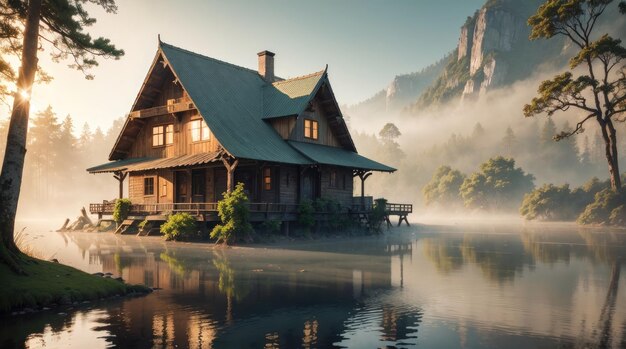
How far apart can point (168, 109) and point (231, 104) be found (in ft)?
14.8

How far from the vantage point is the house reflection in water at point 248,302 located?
930cm

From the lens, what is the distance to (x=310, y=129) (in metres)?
39.3

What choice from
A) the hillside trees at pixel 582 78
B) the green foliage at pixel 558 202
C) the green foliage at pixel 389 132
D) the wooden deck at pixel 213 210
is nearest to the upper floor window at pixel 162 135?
the wooden deck at pixel 213 210

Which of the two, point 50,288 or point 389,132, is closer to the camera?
point 50,288

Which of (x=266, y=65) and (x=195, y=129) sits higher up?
(x=266, y=65)

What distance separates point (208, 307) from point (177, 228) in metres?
19.4

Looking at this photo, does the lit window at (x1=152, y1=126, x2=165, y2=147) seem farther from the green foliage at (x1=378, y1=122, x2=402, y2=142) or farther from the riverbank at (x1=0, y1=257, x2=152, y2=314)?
the green foliage at (x1=378, y1=122, x2=402, y2=142)

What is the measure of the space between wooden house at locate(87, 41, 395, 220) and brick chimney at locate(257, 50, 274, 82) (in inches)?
72.8

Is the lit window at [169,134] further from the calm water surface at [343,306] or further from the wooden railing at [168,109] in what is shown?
the calm water surface at [343,306]

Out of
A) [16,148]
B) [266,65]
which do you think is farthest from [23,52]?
[266,65]

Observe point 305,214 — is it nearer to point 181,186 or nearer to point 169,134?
point 181,186

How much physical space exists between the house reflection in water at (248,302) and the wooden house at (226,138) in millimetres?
11038

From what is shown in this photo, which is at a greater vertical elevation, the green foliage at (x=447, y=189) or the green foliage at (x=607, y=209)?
the green foliage at (x=447, y=189)

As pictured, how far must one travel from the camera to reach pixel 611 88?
4484 centimetres
